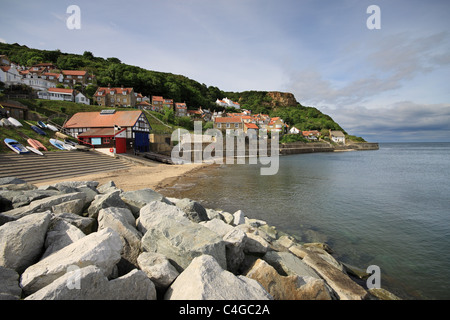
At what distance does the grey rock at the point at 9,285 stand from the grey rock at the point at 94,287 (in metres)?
0.49

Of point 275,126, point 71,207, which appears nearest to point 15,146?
point 71,207

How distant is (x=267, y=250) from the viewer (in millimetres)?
5238

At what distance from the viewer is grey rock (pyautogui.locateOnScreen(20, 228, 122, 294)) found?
3061 mm

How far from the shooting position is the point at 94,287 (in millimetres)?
2748

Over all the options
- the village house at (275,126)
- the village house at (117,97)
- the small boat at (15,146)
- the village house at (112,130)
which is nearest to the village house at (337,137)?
the village house at (275,126)

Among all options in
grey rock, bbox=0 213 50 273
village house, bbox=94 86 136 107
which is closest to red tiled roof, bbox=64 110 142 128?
village house, bbox=94 86 136 107

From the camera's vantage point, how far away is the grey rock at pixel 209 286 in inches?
115

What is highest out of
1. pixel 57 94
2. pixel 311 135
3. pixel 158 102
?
pixel 158 102

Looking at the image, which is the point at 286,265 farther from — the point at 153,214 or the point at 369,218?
the point at 369,218

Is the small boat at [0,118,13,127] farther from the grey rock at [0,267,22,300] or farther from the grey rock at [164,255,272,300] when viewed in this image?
the grey rock at [164,255,272,300]

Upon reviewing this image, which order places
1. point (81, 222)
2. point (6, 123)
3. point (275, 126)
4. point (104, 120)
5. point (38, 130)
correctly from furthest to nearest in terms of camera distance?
point (275, 126) → point (104, 120) → point (38, 130) → point (6, 123) → point (81, 222)

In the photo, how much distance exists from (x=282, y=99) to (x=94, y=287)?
185889 millimetres
